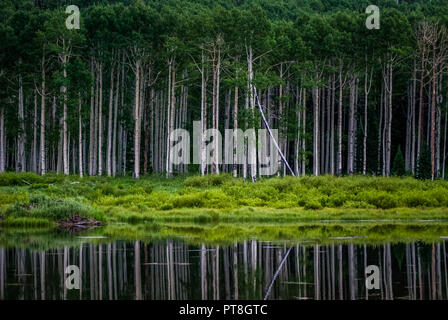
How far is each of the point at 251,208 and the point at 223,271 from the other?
16.3m

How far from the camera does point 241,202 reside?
Answer: 3597 centimetres

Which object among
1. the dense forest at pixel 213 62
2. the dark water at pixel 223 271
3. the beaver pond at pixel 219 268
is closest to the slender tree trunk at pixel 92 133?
the dense forest at pixel 213 62

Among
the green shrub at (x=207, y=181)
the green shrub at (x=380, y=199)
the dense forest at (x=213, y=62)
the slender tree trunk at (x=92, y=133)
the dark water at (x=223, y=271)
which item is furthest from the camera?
the slender tree trunk at (x=92, y=133)

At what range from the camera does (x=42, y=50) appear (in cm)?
5397

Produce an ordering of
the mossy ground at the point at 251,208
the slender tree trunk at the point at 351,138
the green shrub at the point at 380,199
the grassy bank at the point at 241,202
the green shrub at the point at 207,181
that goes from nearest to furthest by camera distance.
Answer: the mossy ground at the point at 251,208, the grassy bank at the point at 241,202, the green shrub at the point at 380,199, the green shrub at the point at 207,181, the slender tree trunk at the point at 351,138

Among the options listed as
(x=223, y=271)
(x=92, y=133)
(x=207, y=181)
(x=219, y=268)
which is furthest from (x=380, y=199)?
(x=92, y=133)

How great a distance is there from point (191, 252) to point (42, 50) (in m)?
36.9

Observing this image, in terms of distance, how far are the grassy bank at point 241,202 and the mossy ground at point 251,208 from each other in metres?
0.04

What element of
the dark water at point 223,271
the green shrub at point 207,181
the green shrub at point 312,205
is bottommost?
the dark water at point 223,271

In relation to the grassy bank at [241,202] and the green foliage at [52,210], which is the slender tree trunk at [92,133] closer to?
the grassy bank at [241,202]

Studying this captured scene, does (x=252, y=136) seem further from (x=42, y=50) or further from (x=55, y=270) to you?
(x=55, y=270)

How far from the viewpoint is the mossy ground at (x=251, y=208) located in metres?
28.0

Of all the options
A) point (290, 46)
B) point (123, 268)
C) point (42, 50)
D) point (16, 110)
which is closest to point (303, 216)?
point (123, 268)

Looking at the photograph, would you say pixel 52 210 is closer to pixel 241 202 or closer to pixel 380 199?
pixel 241 202
